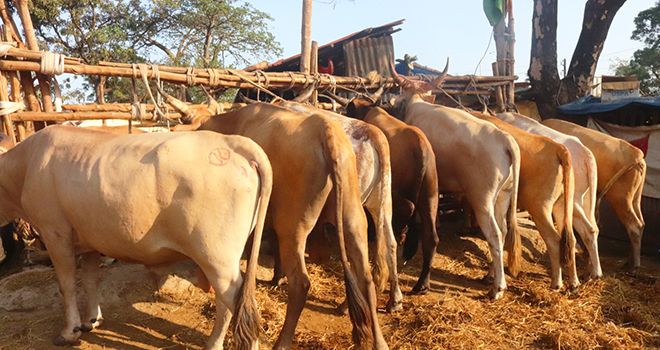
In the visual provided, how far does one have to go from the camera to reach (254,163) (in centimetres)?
359

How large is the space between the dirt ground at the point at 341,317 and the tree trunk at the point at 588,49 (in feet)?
21.5

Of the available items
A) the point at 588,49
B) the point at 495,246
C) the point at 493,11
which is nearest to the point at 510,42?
the point at 493,11

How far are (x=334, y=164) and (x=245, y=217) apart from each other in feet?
2.81

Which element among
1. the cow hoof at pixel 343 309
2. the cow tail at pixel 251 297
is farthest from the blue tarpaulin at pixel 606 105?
the cow tail at pixel 251 297

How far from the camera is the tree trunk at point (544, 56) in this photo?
11.6m

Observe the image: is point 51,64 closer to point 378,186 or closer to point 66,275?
point 66,275

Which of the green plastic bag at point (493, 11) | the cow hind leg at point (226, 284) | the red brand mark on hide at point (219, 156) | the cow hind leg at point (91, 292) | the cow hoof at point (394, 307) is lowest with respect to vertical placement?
the cow hoof at point (394, 307)

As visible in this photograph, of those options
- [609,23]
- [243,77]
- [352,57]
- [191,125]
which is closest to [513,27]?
[609,23]

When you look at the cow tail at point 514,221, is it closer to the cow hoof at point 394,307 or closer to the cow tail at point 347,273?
the cow hoof at point 394,307

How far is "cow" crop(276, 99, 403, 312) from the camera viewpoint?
4.81 m

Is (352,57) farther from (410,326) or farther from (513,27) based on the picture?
(410,326)

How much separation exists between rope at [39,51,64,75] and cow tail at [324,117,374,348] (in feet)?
11.0

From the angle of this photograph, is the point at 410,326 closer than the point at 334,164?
No

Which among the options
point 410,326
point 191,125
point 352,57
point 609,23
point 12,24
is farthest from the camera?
point 352,57
